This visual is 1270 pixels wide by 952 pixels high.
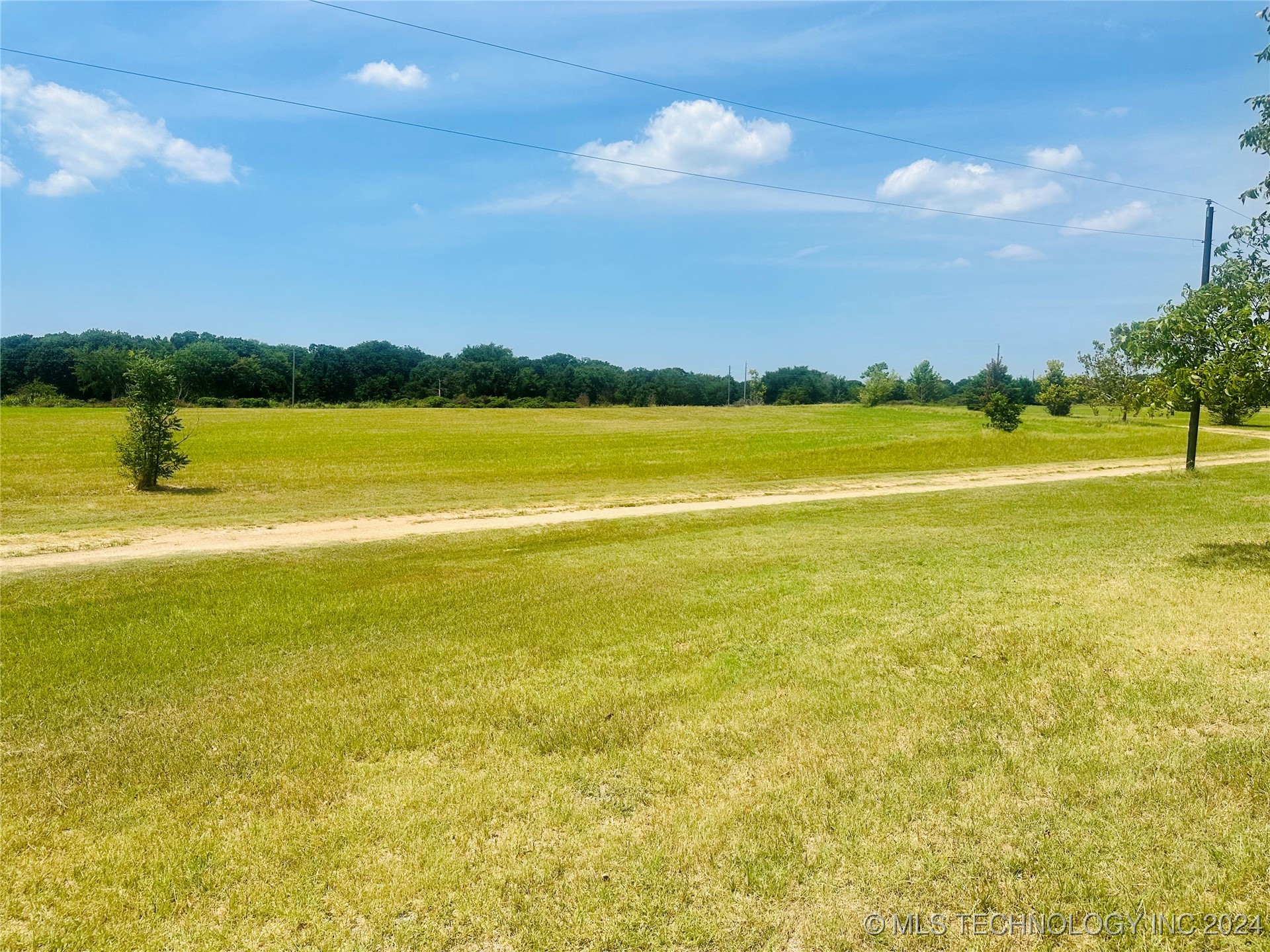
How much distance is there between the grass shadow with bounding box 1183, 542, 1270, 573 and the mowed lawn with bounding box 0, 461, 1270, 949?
205 mm

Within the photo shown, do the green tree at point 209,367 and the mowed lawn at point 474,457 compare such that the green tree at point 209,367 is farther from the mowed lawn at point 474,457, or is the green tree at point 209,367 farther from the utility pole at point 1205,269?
the utility pole at point 1205,269

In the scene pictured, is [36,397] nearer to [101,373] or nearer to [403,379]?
[101,373]

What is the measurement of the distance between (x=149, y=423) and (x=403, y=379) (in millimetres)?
111434

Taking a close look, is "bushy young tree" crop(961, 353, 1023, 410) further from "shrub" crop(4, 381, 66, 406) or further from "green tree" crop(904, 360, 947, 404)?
"shrub" crop(4, 381, 66, 406)

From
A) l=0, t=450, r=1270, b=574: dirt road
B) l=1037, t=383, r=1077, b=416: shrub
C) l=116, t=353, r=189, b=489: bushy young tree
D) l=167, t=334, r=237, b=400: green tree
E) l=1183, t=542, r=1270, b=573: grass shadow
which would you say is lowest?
l=0, t=450, r=1270, b=574: dirt road

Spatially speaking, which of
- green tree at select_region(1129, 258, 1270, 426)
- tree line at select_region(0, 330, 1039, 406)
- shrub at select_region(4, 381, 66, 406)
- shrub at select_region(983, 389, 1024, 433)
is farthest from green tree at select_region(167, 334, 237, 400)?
green tree at select_region(1129, 258, 1270, 426)

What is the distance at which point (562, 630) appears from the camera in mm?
9086

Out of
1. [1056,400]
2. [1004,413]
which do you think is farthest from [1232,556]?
[1056,400]

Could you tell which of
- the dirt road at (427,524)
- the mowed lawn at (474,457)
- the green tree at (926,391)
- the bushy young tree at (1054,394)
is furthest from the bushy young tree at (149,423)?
the green tree at (926,391)

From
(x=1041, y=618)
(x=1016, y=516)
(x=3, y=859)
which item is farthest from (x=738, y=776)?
(x=1016, y=516)

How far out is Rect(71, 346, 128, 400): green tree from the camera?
104125 mm

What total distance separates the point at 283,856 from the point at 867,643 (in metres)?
5.85

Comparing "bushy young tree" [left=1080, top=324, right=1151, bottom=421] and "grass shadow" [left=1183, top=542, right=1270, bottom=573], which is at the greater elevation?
"bushy young tree" [left=1080, top=324, right=1151, bottom=421]

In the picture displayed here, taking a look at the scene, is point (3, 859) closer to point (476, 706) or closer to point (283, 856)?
point (283, 856)
